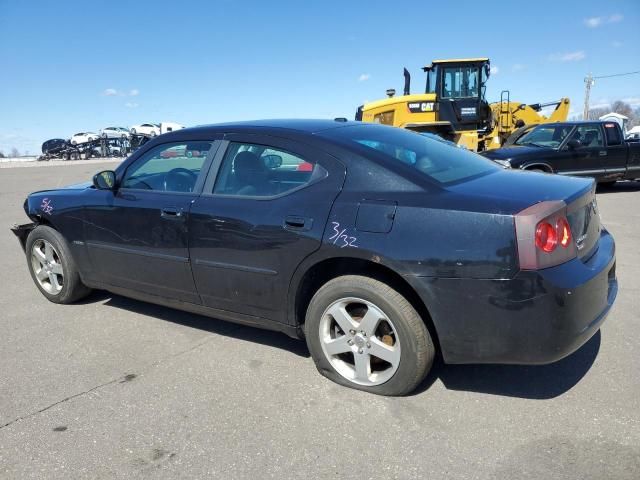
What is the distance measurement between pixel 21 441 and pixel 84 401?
410 millimetres

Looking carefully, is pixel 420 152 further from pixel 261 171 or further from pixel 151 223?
pixel 151 223

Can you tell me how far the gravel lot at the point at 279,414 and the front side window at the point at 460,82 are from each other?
39.1 feet

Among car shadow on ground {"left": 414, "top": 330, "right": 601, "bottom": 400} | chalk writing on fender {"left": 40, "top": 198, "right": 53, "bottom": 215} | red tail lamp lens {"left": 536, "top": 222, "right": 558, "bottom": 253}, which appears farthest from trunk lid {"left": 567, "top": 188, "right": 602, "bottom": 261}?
chalk writing on fender {"left": 40, "top": 198, "right": 53, "bottom": 215}

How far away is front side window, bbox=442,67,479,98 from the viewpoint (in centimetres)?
1463

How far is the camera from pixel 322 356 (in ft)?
10.0

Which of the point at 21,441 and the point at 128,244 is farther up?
the point at 128,244

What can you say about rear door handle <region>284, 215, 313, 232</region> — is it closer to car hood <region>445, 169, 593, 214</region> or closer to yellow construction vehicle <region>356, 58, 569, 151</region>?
car hood <region>445, 169, 593, 214</region>

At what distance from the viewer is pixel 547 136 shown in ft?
35.4

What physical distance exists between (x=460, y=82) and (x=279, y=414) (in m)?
13.8

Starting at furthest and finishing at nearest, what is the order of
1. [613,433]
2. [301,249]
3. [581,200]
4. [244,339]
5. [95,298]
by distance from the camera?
[95,298] < [244,339] < [301,249] < [581,200] < [613,433]

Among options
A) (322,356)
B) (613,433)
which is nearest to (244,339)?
(322,356)

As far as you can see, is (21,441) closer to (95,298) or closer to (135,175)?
(135,175)

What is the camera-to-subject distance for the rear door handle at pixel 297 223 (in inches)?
114

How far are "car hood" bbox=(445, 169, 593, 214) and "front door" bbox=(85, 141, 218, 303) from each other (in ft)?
5.76
